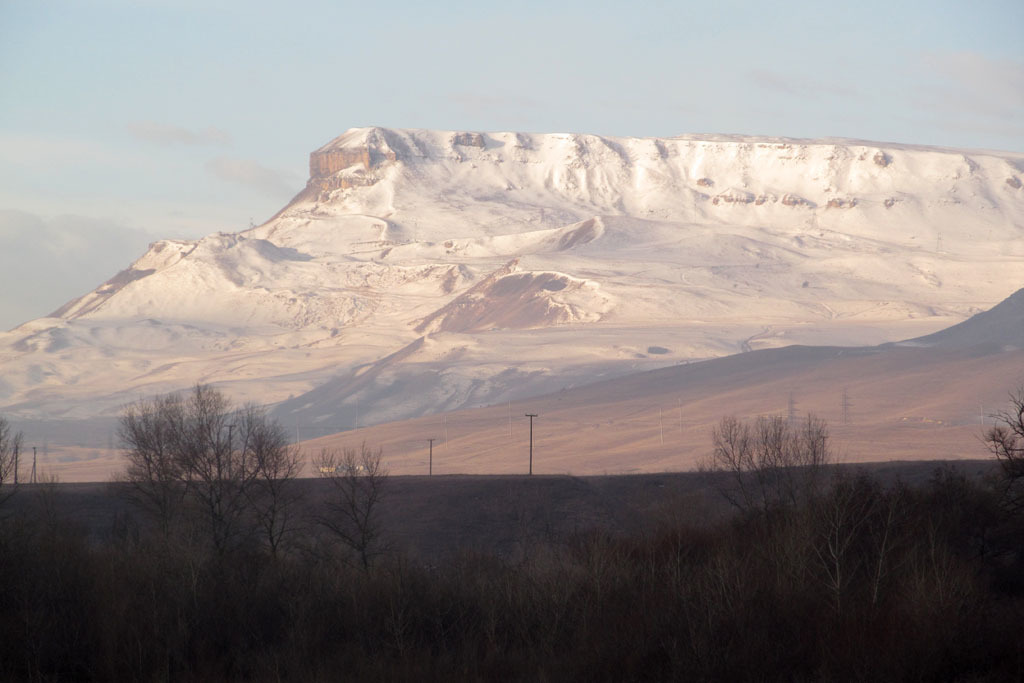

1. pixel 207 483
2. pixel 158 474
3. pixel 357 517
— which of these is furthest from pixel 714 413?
pixel 207 483

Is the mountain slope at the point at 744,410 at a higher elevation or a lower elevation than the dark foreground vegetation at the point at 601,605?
higher

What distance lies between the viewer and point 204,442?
49625 mm

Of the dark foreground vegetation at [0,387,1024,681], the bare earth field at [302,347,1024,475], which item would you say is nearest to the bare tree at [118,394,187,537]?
the dark foreground vegetation at [0,387,1024,681]

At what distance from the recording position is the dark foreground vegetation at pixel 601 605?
72.3 ft

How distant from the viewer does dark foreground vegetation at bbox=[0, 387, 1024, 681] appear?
22047mm

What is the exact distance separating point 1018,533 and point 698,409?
122m

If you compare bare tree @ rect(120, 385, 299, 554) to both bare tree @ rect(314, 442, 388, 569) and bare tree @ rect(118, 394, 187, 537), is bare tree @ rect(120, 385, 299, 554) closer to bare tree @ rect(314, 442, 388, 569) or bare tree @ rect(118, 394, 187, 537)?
bare tree @ rect(118, 394, 187, 537)

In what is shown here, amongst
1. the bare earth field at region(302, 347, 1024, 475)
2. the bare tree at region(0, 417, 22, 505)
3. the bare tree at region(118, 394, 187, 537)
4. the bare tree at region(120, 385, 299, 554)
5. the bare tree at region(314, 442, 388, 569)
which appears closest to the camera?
the bare tree at region(314, 442, 388, 569)

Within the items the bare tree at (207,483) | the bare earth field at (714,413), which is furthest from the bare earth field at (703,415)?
the bare tree at (207,483)

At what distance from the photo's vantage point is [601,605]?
26.5 m

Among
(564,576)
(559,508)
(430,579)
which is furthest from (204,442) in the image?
→ (564,576)

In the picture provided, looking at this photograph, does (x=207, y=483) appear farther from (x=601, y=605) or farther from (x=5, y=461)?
(x=601, y=605)

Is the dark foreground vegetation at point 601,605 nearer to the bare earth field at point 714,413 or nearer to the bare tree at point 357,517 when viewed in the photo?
the bare tree at point 357,517

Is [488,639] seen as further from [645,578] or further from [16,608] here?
[16,608]
